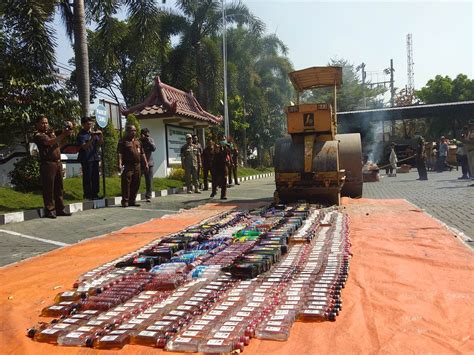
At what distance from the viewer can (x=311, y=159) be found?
925 cm

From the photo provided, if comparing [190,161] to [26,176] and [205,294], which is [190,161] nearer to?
[26,176]

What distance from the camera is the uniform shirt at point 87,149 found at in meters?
10.3

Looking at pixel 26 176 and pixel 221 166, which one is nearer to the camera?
pixel 26 176

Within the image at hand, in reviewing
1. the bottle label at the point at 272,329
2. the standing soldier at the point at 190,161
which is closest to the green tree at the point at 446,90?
the standing soldier at the point at 190,161

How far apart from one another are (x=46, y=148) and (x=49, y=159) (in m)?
0.20

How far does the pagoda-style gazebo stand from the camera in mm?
18344

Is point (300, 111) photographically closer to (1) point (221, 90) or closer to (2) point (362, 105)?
(1) point (221, 90)

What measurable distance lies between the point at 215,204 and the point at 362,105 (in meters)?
43.3

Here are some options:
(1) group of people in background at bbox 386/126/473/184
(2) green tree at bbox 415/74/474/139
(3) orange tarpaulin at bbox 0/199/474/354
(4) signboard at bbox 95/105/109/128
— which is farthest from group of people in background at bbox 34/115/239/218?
(2) green tree at bbox 415/74/474/139

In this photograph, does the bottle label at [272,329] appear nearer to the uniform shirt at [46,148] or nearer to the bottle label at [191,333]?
the bottle label at [191,333]

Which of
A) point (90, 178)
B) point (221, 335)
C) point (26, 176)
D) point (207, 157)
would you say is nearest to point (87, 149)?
point (90, 178)

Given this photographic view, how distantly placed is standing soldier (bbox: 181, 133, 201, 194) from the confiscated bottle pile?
889cm

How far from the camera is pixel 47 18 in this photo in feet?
39.1

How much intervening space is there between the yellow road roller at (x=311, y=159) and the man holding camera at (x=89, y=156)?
404 cm
